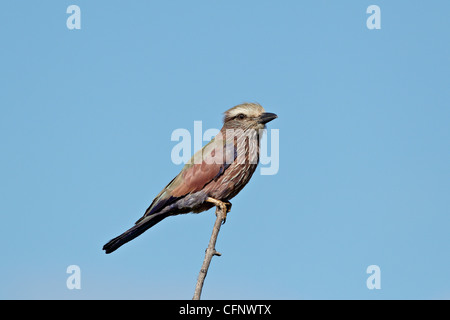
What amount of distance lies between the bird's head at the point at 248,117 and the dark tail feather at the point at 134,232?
173cm

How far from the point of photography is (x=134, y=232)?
28.8 ft

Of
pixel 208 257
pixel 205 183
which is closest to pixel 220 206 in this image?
pixel 205 183

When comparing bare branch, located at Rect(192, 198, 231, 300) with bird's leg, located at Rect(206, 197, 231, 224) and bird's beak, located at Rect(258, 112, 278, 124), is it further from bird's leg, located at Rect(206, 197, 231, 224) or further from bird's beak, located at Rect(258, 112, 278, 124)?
bird's beak, located at Rect(258, 112, 278, 124)

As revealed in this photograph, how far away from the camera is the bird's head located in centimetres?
941

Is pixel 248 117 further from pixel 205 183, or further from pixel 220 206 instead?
pixel 220 206

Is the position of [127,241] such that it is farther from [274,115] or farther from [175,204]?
[274,115]

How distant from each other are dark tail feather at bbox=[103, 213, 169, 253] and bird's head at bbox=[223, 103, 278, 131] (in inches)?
68.1

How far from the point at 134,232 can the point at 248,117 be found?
238 centimetres

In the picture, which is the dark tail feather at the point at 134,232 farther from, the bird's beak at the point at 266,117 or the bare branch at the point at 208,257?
the bird's beak at the point at 266,117

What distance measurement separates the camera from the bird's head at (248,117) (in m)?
9.41
